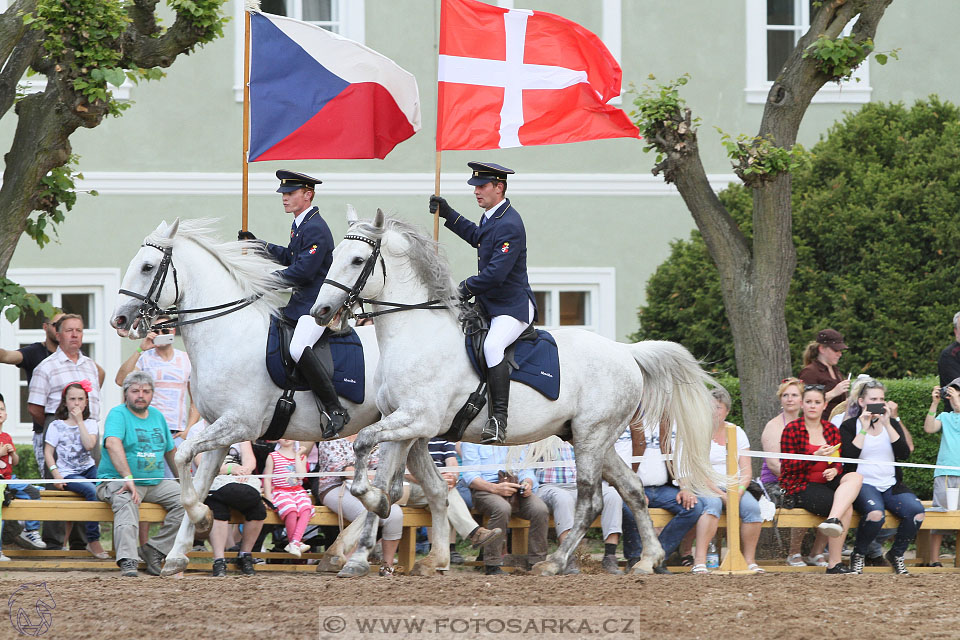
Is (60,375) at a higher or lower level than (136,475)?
higher

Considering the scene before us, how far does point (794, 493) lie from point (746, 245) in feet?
8.21

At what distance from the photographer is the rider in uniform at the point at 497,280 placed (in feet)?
28.9

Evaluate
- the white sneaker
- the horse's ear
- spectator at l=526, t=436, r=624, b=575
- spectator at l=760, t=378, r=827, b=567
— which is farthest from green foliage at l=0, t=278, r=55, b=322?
spectator at l=760, t=378, r=827, b=567

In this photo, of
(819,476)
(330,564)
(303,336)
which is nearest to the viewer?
(303,336)

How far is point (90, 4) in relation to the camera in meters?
9.91

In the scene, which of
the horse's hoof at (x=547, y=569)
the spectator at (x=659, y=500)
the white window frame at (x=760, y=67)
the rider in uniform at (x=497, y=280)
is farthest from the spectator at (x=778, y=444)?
the white window frame at (x=760, y=67)

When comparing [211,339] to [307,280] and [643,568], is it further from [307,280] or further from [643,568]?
[643,568]

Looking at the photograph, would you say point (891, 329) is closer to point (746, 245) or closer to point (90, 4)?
point (746, 245)

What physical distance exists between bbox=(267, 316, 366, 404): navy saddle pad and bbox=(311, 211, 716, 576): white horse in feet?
1.61

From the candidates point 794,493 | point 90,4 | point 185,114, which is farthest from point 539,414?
point 185,114

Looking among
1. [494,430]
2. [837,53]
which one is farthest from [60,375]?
[837,53]

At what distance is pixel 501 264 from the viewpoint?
8.78 m

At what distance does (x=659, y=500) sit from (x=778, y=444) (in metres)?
1.17

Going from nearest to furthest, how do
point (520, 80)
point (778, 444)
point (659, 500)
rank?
point (659, 500) → point (778, 444) → point (520, 80)
